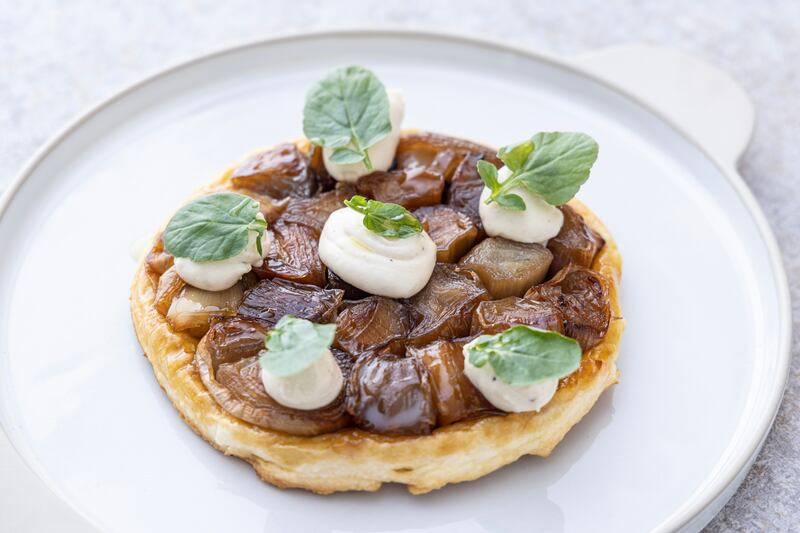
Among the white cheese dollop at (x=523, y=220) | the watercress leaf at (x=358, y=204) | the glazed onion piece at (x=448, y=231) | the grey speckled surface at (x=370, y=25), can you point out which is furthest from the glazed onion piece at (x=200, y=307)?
the grey speckled surface at (x=370, y=25)

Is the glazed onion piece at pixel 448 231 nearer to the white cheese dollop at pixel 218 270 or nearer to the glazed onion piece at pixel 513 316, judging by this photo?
the glazed onion piece at pixel 513 316

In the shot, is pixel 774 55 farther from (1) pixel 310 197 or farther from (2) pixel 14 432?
(2) pixel 14 432

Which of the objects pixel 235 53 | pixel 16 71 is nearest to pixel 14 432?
pixel 235 53

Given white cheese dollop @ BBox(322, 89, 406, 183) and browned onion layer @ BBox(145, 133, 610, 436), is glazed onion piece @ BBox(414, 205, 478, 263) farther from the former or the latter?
white cheese dollop @ BBox(322, 89, 406, 183)

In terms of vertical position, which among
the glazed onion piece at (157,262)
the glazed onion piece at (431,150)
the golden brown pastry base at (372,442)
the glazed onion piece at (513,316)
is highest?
the glazed onion piece at (157,262)

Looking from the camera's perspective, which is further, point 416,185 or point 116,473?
point 416,185
